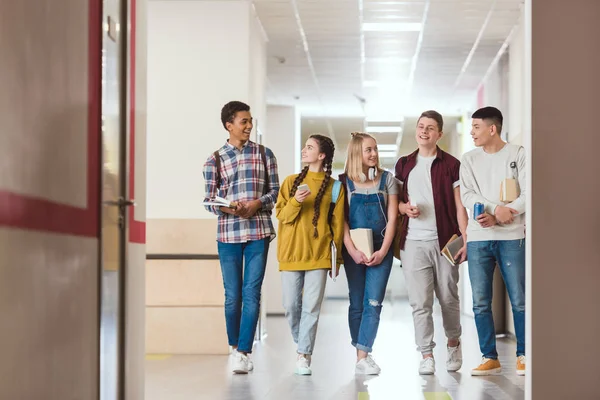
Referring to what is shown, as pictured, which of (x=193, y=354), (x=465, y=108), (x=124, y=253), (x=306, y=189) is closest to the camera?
(x=124, y=253)

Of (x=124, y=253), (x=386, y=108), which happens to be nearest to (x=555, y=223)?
(x=124, y=253)

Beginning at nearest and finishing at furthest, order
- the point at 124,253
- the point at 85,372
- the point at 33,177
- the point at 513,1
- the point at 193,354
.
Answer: the point at 33,177
the point at 85,372
the point at 124,253
the point at 193,354
the point at 513,1

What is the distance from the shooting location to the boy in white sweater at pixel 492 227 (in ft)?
18.8

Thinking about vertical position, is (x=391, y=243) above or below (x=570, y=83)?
below

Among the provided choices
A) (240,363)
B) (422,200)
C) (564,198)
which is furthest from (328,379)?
(564,198)

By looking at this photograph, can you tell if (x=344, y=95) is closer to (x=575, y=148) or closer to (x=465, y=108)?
(x=465, y=108)

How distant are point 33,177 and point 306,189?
3.24 m

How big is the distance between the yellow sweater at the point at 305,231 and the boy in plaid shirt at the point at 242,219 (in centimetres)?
10

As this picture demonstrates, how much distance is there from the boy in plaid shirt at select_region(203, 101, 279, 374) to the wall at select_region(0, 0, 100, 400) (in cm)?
262

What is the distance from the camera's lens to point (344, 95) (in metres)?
13.8

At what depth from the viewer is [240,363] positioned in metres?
5.90

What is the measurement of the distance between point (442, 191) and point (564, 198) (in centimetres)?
281

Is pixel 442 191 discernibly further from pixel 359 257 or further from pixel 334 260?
pixel 334 260

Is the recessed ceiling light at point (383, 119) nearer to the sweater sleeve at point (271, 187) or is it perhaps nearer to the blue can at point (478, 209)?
the sweater sleeve at point (271, 187)
